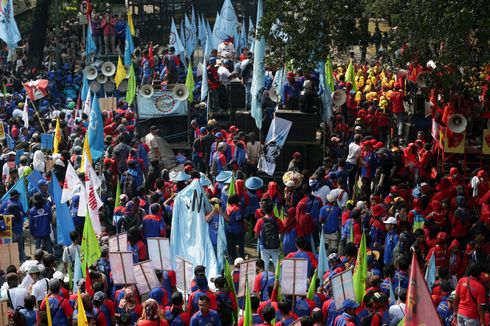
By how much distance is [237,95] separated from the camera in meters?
26.9

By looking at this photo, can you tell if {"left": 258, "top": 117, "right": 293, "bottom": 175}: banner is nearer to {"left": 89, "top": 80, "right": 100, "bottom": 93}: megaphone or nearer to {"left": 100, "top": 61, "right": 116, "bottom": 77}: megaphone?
{"left": 100, "top": 61, "right": 116, "bottom": 77}: megaphone

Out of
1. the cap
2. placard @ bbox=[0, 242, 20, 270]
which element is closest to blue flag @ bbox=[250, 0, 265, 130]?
the cap

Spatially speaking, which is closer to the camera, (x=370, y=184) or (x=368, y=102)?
(x=370, y=184)

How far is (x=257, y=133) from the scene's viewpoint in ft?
85.5

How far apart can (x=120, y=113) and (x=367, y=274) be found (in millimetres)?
12985

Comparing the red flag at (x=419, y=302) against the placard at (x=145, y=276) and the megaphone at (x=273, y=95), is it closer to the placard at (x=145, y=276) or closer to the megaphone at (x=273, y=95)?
the placard at (x=145, y=276)

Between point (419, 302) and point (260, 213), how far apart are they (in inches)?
242

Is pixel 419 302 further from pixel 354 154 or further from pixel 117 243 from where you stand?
pixel 354 154

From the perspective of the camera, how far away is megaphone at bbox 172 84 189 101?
86.2 feet

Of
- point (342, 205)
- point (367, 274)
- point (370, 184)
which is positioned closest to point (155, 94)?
point (370, 184)

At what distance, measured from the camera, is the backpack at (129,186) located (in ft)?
68.6

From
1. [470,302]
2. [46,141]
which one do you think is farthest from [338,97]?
[470,302]

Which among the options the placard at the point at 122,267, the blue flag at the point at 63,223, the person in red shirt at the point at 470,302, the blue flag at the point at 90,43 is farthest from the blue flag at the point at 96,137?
the blue flag at the point at 90,43

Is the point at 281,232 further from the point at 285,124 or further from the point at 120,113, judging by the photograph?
the point at 120,113
